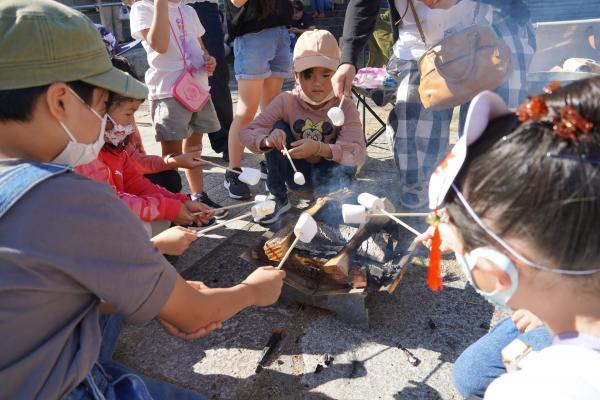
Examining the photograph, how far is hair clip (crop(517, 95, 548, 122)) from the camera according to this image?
1.12 metres

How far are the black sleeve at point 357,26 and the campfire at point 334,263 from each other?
121 cm

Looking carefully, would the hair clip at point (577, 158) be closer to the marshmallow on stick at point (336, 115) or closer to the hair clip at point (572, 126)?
the hair clip at point (572, 126)

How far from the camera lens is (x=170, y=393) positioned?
6.23ft

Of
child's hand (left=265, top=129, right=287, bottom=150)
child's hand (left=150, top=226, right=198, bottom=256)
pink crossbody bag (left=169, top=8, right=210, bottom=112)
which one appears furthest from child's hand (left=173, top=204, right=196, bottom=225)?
pink crossbody bag (left=169, top=8, right=210, bottom=112)

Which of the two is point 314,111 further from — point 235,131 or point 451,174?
point 451,174

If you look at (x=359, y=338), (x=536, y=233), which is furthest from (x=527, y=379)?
(x=359, y=338)

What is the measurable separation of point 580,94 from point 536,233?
1.18ft

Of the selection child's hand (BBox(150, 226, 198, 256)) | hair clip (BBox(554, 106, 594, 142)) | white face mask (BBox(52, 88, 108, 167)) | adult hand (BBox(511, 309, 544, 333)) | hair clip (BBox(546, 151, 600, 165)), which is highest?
hair clip (BBox(554, 106, 594, 142))

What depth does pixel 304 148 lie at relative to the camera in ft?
11.8

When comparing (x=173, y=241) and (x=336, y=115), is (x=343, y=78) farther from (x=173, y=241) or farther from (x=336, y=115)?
(x=173, y=241)

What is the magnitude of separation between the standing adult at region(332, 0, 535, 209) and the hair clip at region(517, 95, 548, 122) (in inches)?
93.3

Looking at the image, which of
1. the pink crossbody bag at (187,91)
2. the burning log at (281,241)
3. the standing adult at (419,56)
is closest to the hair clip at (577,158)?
the burning log at (281,241)

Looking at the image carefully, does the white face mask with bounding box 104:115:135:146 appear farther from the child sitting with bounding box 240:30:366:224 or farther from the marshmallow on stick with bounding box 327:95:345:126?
the marshmallow on stick with bounding box 327:95:345:126

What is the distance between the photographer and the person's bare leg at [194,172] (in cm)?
409
